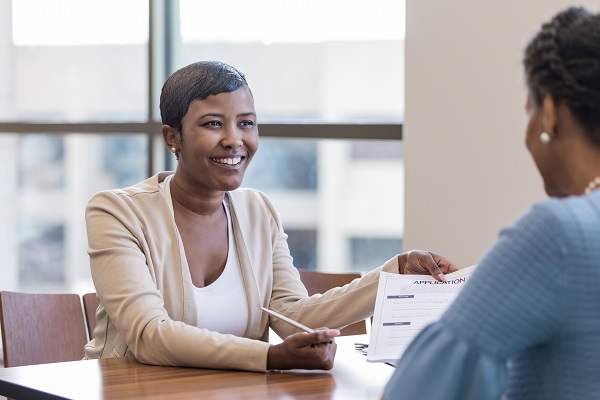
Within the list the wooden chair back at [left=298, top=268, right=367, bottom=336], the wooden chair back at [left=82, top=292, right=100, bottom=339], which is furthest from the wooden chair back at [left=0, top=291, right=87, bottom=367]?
the wooden chair back at [left=298, top=268, right=367, bottom=336]

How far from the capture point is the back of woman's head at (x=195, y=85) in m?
2.84

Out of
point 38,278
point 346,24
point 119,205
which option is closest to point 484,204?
point 346,24

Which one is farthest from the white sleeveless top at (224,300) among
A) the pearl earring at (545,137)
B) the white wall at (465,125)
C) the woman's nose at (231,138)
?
the pearl earring at (545,137)

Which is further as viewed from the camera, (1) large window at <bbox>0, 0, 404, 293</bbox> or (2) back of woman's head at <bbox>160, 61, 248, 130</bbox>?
(1) large window at <bbox>0, 0, 404, 293</bbox>

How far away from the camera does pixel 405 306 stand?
2455 millimetres

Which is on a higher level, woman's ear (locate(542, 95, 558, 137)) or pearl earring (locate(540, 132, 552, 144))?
woman's ear (locate(542, 95, 558, 137))

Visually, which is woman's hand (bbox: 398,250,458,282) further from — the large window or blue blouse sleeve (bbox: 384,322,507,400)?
the large window

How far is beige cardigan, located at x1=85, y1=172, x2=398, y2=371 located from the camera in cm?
241

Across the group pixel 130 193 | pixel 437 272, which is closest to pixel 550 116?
pixel 437 272

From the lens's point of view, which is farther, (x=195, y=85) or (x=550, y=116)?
(x=195, y=85)

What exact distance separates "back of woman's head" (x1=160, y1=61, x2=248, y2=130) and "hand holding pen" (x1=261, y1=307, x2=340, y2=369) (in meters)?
0.79

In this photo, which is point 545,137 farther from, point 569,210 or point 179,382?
point 179,382

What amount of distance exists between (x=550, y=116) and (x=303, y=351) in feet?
3.41

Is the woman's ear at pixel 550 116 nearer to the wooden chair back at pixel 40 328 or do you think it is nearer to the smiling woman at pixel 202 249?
the smiling woman at pixel 202 249
